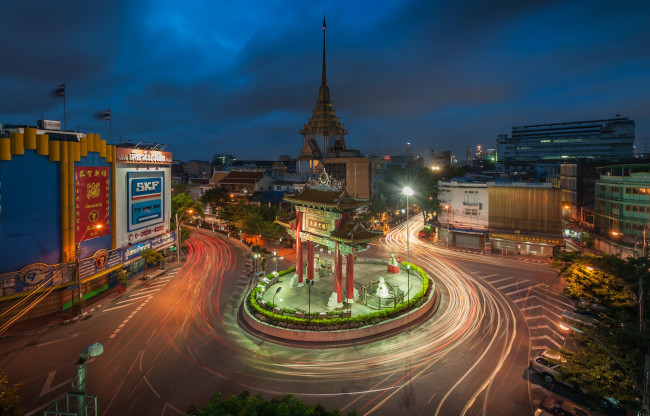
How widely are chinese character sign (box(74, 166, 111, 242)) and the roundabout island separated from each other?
14.7 meters

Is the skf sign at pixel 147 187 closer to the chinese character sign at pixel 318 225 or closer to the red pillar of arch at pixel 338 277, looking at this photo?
the chinese character sign at pixel 318 225

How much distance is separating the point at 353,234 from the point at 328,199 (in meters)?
3.85

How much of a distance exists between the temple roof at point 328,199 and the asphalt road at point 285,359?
1010cm

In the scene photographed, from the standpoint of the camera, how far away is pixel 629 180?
36.5 meters

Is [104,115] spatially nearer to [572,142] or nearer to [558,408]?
[558,408]

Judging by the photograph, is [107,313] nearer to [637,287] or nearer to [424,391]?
[424,391]

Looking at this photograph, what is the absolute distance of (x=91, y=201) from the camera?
28.2 m

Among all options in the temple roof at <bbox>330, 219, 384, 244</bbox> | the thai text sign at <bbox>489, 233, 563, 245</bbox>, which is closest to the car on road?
the temple roof at <bbox>330, 219, 384, 244</bbox>

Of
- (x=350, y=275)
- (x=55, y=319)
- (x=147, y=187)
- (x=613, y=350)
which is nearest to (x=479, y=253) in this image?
(x=350, y=275)

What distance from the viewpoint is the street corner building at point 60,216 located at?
23.3 m

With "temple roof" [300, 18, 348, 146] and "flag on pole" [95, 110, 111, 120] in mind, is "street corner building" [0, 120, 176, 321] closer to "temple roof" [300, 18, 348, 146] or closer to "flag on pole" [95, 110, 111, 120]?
"flag on pole" [95, 110, 111, 120]

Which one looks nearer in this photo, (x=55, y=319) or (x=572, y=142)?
(x=55, y=319)

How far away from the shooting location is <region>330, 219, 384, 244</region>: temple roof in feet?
81.2

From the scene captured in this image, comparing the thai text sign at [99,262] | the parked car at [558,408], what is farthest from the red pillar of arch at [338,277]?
the thai text sign at [99,262]
